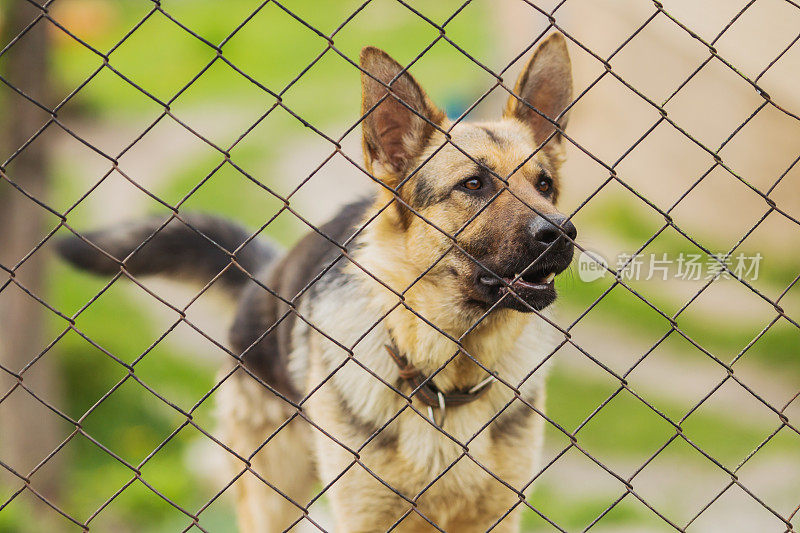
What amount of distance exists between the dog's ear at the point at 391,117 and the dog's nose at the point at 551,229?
19.9 inches

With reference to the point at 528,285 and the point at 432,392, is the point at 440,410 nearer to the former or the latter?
the point at 432,392

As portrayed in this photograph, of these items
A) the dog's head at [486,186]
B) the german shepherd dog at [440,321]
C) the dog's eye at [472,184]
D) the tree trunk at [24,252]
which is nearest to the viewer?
the dog's head at [486,186]

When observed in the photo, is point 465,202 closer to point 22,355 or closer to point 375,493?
point 375,493

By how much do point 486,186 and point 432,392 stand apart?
32.7 inches

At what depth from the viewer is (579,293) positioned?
10.2 meters

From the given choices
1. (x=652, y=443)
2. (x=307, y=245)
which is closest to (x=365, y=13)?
(x=652, y=443)

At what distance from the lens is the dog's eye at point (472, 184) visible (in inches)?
130

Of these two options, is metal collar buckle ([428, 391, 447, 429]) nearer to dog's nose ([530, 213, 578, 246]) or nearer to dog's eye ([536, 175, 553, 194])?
dog's nose ([530, 213, 578, 246])

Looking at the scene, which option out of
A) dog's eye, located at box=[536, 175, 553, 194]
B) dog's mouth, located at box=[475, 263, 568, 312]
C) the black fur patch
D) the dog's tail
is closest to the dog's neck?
dog's mouth, located at box=[475, 263, 568, 312]

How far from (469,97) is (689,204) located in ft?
14.0

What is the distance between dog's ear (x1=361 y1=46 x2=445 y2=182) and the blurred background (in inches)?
32.8

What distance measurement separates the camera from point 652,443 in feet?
27.3

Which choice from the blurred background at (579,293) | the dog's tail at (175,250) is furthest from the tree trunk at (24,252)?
the dog's tail at (175,250)

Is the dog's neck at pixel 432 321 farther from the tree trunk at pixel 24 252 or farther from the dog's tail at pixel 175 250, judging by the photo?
the tree trunk at pixel 24 252
